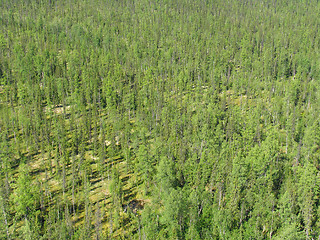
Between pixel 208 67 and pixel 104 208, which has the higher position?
pixel 208 67

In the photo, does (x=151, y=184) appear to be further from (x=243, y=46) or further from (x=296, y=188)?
(x=243, y=46)

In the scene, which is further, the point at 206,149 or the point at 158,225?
the point at 206,149

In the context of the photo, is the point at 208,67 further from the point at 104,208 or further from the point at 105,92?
the point at 104,208

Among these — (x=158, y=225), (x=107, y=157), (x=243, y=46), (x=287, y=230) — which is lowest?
(x=107, y=157)

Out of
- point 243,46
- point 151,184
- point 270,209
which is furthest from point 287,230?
point 243,46

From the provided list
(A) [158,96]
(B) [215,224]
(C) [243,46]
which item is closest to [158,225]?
(B) [215,224]

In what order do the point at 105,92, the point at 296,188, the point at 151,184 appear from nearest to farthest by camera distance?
the point at 296,188 < the point at 151,184 < the point at 105,92

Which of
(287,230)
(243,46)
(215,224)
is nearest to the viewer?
(287,230)
